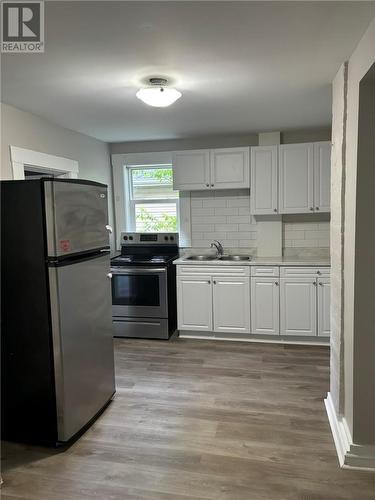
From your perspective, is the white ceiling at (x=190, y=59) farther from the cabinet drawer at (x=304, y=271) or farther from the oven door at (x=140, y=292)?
the oven door at (x=140, y=292)

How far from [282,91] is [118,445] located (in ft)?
8.67

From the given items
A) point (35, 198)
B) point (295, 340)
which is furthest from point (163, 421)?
point (295, 340)

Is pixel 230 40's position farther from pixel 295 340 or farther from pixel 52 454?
pixel 295 340

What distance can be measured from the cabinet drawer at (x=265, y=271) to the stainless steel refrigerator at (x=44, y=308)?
199 cm

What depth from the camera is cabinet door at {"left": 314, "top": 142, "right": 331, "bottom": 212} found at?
3.86 m

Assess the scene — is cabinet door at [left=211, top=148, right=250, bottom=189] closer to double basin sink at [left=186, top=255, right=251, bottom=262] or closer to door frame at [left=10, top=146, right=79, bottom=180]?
double basin sink at [left=186, top=255, right=251, bottom=262]

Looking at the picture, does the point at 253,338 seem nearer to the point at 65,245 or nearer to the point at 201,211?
the point at 201,211

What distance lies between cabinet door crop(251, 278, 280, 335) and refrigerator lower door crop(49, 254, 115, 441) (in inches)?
67.1

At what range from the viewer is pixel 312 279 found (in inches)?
148

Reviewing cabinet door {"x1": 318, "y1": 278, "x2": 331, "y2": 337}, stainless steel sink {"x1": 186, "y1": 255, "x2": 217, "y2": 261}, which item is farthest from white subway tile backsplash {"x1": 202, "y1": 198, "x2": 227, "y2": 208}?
cabinet door {"x1": 318, "y1": 278, "x2": 331, "y2": 337}

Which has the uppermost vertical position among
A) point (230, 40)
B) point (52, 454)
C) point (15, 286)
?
point (230, 40)

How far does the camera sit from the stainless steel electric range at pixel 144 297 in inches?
161

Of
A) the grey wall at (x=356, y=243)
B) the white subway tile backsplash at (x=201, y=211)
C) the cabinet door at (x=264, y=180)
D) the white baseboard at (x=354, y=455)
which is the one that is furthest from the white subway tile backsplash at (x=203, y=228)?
the white baseboard at (x=354, y=455)

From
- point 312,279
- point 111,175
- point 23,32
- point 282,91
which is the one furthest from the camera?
Answer: point 111,175
